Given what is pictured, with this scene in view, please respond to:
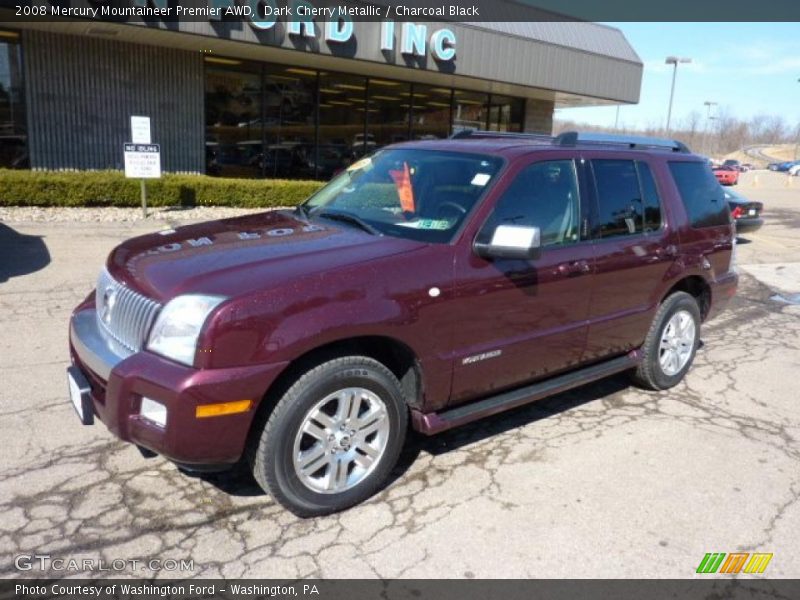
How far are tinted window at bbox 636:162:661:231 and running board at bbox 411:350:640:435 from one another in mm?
983

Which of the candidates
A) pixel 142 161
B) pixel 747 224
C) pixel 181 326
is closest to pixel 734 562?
pixel 181 326

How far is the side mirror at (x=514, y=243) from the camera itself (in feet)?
10.9

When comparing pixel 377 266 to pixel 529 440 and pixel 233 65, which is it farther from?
pixel 233 65

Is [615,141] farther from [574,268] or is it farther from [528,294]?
[528,294]

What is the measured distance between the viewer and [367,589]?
2.72 meters

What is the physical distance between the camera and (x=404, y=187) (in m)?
4.00

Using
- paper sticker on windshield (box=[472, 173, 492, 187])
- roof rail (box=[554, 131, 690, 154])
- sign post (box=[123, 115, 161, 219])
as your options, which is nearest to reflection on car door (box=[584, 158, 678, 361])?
roof rail (box=[554, 131, 690, 154])

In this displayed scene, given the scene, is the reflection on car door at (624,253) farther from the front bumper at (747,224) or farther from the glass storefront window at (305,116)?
the glass storefront window at (305,116)

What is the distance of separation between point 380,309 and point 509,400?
3.70 feet

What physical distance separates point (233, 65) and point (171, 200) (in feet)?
13.9

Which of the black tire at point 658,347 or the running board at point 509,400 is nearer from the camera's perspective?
the running board at point 509,400
